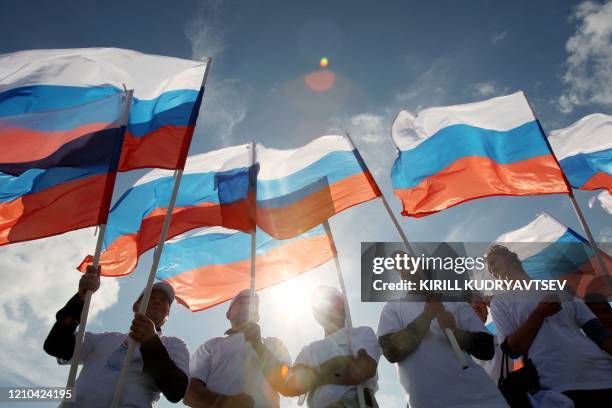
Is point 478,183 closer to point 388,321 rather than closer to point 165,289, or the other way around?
point 388,321

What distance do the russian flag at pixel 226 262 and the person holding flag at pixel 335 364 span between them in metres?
1.87

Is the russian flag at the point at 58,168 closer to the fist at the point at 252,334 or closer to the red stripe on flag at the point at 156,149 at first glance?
the red stripe on flag at the point at 156,149

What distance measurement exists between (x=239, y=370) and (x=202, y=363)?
450 mm

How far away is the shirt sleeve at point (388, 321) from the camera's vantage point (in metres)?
4.39

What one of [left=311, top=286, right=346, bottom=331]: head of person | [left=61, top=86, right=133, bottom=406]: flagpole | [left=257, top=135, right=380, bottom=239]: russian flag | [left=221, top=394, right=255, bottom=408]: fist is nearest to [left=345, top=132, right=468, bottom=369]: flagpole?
[left=257, top=135, right=380, bottom=239]: russian flag

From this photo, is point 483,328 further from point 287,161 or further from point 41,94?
point 41,94

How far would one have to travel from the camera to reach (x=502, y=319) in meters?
4.47

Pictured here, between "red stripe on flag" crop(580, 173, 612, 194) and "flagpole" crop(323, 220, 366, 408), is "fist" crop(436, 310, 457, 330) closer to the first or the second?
"flagpole" crop(323, 220, 366, 408)

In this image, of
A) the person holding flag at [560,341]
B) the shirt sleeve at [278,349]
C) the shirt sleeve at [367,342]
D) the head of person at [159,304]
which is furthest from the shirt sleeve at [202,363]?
the person holding flag at [560,341]

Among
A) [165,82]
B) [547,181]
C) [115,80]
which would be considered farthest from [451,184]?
[115,80]

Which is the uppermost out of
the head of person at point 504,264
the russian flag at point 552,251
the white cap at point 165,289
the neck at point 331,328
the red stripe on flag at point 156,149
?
the red stripe on flag at point 156,149

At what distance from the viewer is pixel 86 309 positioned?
3.98m

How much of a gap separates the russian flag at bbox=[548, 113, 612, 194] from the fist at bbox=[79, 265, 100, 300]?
7187 millimetres

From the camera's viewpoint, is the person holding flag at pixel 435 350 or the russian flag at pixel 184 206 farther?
the russian flag at pixel 184 206
